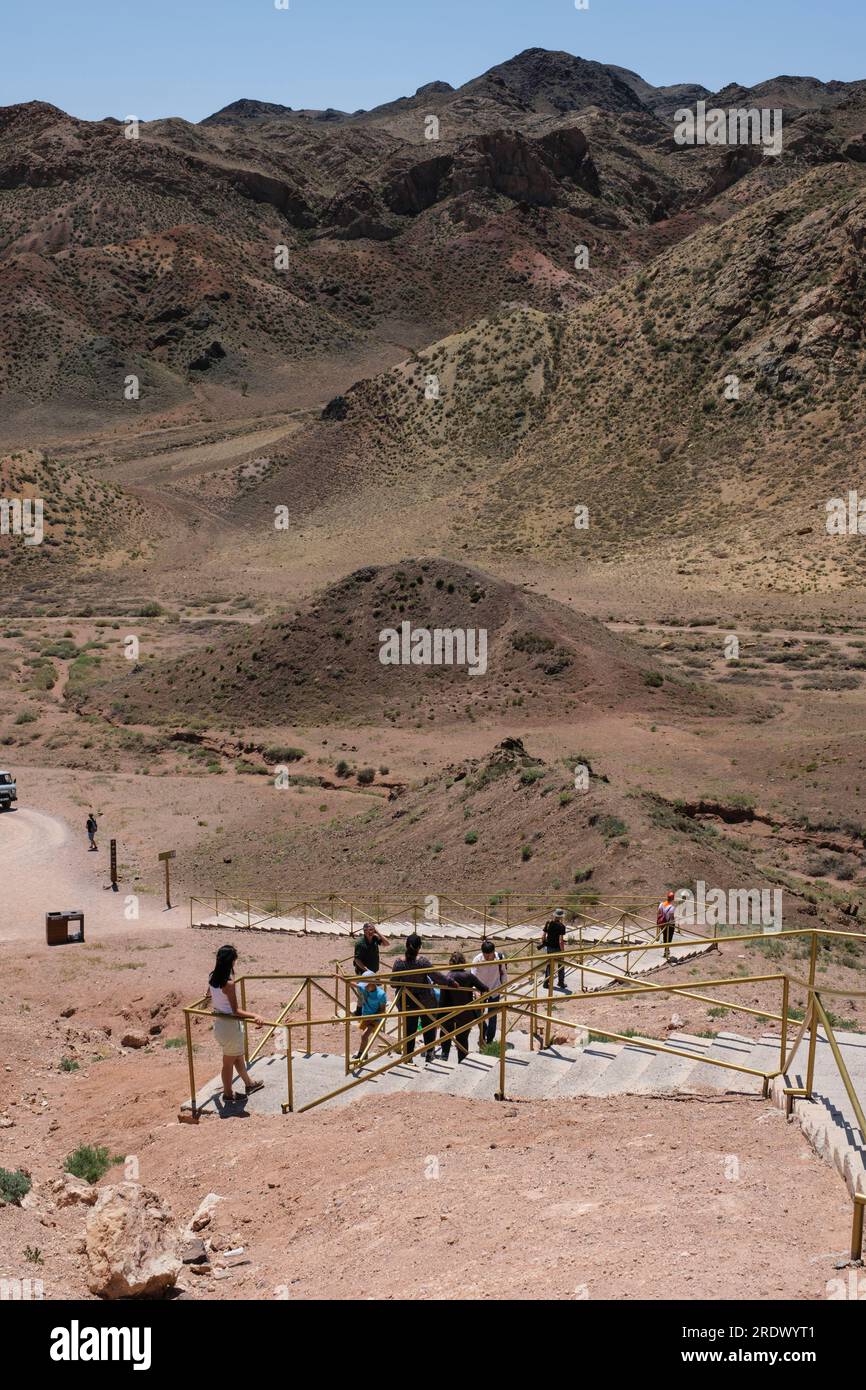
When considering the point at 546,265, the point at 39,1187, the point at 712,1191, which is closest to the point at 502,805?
the point at 39,1187

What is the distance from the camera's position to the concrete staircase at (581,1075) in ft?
32.2

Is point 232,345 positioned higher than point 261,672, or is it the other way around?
point 232,345

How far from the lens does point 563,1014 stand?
1484 centimetres

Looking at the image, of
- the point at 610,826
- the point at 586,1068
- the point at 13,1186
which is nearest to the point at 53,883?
the point at 610,826

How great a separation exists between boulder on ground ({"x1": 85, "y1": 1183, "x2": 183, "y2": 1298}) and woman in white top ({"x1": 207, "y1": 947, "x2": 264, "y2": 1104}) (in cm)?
293

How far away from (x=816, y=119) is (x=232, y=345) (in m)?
63.0

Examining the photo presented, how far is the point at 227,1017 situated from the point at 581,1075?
3.04 meters

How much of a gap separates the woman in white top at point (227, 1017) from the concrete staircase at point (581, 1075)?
1.09 feet

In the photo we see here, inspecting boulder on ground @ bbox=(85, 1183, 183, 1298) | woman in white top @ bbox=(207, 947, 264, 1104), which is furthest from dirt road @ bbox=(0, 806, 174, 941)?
boulder on ground @ bbox=(85, 1183, 183, 1298)

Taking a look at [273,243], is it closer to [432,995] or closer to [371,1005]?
[371,1005]

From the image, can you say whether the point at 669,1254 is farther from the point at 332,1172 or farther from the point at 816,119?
the point at 816,119

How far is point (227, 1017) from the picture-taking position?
36.6ft

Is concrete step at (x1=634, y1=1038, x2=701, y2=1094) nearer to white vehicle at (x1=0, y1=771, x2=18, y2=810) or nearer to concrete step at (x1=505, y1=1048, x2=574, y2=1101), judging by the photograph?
concrete step at (x1=505, y1=1048, x2=574, y2=1101)
